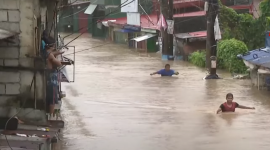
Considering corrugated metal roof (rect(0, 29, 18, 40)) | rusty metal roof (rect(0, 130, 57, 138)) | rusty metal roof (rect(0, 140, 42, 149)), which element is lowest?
rusty metal roof (rect(0, 140, 42, 149))

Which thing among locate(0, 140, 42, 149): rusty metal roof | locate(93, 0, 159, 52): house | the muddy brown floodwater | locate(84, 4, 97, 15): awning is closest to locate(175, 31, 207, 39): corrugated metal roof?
locate(93, 0, 159, 52): house

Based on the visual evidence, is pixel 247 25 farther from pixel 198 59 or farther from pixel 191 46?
pixel 191 46

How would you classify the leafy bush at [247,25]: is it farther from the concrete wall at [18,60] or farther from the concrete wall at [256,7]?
the concrete wall at [18,60]

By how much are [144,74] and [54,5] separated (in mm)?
12518

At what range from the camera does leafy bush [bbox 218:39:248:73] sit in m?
26.7

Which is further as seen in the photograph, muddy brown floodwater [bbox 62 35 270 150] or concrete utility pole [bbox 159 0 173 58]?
concrete utility pole [bbox 159 0 173 58]

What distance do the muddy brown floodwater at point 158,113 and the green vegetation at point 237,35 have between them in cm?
112

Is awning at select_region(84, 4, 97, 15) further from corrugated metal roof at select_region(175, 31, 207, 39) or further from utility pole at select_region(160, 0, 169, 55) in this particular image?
utility pole at select_region(160, 0, 169, 55)

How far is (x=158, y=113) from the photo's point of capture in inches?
687

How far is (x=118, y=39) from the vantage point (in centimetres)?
5156

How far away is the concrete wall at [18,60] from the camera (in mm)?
10812

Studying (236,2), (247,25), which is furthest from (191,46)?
(247,25)

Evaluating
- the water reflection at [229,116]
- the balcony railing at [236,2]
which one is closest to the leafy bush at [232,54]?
the water reflection at [229,116]

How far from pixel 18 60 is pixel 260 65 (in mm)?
12121
